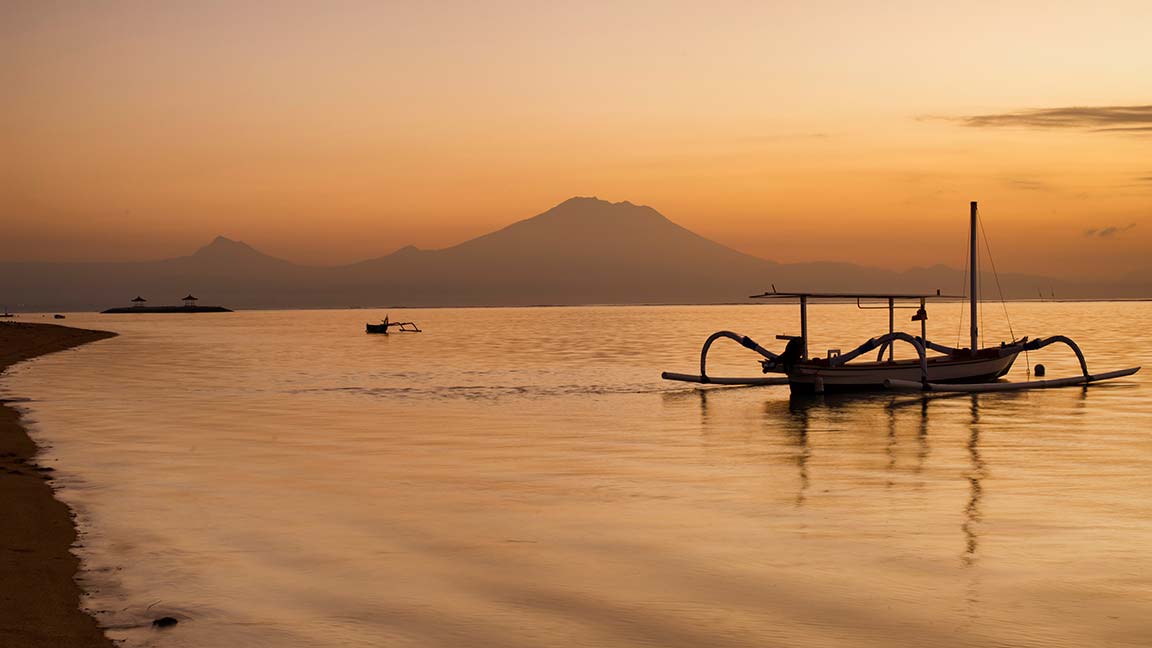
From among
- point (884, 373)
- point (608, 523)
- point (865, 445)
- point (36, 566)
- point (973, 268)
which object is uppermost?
point (973, 268)

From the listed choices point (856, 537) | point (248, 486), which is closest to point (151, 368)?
point (248, 486)

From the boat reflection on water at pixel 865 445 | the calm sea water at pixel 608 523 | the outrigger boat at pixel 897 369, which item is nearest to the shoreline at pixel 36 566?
the calm sea water at pixel 608 523

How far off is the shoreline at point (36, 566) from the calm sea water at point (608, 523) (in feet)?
1.22

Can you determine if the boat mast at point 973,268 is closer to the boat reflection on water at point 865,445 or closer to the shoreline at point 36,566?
the boat reflection on water at point 865,445

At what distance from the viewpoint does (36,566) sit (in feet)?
43.8

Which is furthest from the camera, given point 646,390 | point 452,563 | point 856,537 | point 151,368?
point 151,368

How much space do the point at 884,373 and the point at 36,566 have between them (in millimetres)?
39200

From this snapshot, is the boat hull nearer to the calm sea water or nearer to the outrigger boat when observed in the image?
the outrigger boat

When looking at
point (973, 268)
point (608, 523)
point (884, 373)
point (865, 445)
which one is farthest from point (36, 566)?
point (973, 268)

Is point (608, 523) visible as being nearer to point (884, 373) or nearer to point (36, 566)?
point (36, 566)

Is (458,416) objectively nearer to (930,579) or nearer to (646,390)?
(646,390)

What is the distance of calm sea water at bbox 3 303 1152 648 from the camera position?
38.2ft

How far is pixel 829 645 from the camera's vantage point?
10.8m

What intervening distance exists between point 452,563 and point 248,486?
317 inches
